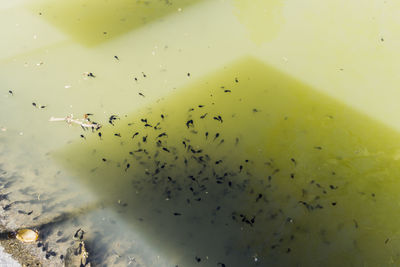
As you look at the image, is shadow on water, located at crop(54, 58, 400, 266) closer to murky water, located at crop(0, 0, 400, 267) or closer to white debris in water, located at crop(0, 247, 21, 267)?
murky water, located at crop(0, 0, 400, 267)

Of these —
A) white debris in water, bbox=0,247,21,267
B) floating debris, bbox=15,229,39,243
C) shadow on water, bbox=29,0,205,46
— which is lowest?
floating debris, bbox=15,229,39,243

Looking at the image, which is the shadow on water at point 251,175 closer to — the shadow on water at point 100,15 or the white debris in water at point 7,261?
the white debris in water at point 7,261

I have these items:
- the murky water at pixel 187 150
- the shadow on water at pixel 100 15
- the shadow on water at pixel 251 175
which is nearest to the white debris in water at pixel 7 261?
the murky water at pixel 187 150

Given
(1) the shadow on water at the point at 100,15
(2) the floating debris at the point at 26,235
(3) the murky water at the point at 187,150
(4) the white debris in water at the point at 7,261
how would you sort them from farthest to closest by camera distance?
1. (1) the shadow on water at the point at 100,15
2. (3) the murky water at the point at 187,150
3. (2) the floating debris at the point at 26,235
4. (4) the white debris in water at the point at 7,261

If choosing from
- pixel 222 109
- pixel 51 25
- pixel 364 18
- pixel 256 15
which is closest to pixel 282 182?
pixel 222 109

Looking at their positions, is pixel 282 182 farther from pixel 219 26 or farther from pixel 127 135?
pixel 219 26

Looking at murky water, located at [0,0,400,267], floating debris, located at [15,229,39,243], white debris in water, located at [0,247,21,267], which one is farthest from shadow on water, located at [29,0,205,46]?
white debris in water, located at [0,247,21,267]
